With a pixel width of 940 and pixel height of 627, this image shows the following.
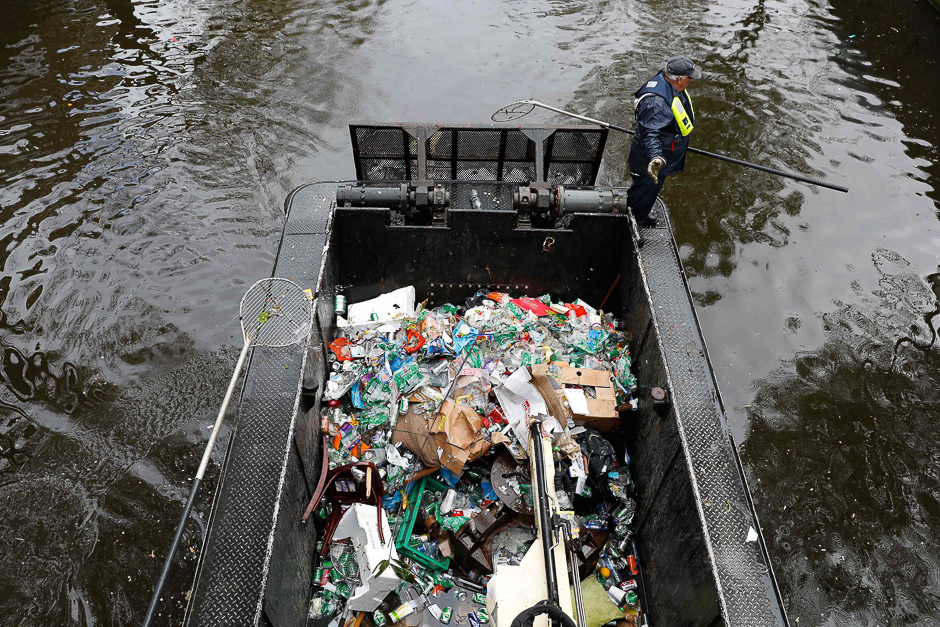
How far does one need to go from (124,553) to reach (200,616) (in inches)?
68.1

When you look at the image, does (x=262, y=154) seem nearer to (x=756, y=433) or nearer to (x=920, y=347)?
(x=756, y=433)

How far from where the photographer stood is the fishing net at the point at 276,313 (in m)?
3.44

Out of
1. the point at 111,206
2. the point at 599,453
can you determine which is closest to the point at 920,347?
the point at 599,453

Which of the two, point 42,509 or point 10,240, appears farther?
point 10,240

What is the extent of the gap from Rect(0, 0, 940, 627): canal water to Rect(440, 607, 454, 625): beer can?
73.3 inches

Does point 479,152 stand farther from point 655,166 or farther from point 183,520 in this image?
point 183,520

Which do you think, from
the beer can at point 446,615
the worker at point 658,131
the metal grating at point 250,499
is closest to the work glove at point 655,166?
the worker at point 658,131

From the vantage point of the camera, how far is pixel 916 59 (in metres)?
9.09

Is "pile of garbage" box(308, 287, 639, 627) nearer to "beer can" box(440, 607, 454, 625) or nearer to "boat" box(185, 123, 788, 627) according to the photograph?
"beer can" box(440, 607, 454, 625)

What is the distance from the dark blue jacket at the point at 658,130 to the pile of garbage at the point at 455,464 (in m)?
1.55

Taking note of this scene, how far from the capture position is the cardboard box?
3.65m

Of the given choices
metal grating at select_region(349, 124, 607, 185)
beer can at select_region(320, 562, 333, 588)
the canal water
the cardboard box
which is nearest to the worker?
metal grating at select_region(349, 124, 607, 185)

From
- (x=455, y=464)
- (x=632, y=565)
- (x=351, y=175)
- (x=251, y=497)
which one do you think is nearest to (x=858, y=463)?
(x=632, y=565)

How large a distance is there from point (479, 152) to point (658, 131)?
1.49 meters
